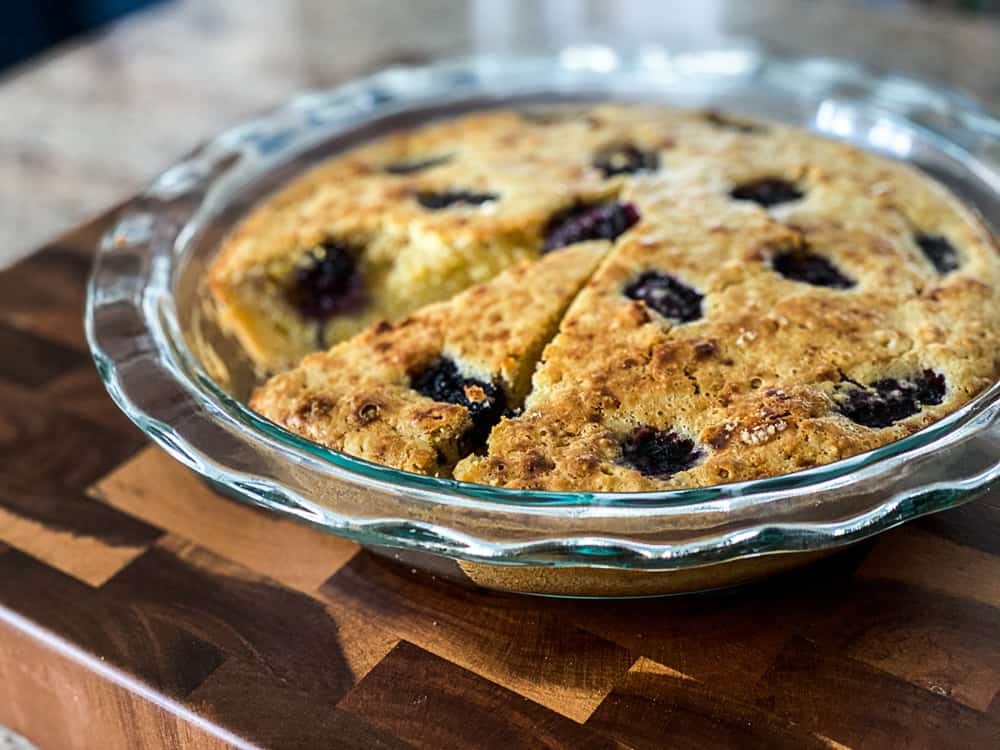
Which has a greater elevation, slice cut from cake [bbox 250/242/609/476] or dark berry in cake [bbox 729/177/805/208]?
dark berry in cake [bbox 729/177/805/208]

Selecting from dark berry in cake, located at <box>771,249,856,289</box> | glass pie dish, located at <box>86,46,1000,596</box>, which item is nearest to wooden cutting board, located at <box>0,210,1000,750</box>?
glass pie dish, located at <box>86,46,1000,596</box>

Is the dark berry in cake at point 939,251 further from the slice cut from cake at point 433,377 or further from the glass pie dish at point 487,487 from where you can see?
the slice cut from cake at point 433,377

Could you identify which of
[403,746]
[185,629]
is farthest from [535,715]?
[185,629]

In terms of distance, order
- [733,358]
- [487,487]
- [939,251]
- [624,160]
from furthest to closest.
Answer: [624,160] < [939,251] < [733,358] < [487,487]

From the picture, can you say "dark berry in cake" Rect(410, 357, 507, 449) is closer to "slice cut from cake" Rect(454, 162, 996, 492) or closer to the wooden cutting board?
"slice cut from cake" Rect(454, 162, 996, 492)

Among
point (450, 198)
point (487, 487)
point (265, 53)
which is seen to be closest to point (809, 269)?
point (450, 198)

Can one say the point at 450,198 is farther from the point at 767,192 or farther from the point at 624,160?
the point at 767,192

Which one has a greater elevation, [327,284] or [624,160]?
[624,160]
